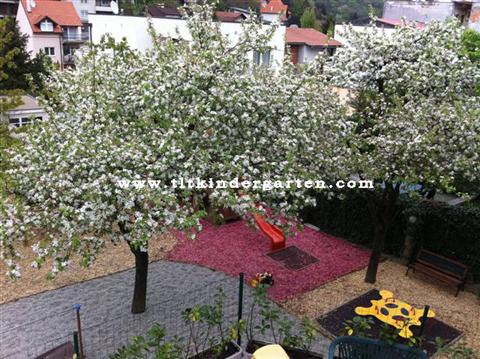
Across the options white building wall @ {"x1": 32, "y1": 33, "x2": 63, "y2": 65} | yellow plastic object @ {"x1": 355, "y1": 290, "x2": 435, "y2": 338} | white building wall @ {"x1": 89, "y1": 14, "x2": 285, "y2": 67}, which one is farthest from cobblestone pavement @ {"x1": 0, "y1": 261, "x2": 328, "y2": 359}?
white building wall @ {"x1": 32, "y1": 33, "x2": 63, "y2": 65}

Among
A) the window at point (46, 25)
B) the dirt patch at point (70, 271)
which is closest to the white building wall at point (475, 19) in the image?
the dirt patch at point (70, 271)

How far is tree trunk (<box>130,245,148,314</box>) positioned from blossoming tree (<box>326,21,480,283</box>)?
5.47 metres

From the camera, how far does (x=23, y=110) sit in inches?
942

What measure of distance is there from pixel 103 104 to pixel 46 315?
17.9ft

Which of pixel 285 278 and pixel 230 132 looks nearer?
pixel 230 132

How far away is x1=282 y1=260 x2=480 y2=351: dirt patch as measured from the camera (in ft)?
36.0

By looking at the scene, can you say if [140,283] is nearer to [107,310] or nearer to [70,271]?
[107,310]

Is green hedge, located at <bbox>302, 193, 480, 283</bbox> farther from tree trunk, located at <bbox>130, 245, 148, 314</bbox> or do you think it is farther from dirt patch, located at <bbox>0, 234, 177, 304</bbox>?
tree trunk, located at <bbox>130, 245, 148, 314</bbox>

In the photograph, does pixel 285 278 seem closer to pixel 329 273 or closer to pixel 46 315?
pixel 329 273

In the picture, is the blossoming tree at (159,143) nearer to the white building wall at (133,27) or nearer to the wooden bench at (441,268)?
the wooden bench at (441,268)

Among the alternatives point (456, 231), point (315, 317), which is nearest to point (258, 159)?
point (315, 317)

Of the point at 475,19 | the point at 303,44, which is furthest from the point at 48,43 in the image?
the point at 475,19

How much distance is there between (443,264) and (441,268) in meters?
0.20

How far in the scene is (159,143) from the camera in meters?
8.09
